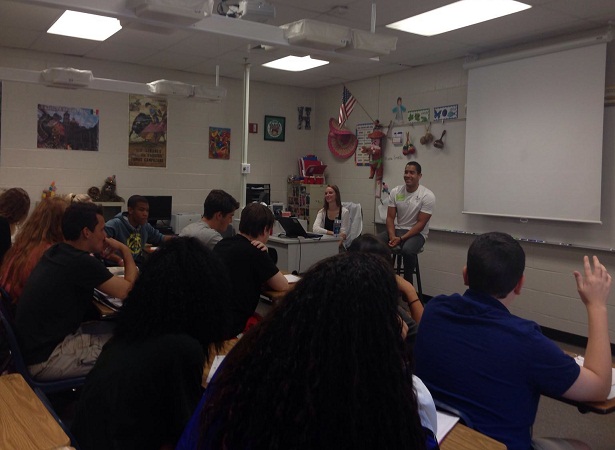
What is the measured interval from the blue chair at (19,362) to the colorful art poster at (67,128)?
13.3ft

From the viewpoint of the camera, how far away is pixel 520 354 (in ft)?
5.11

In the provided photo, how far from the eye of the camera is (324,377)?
33.6 inches

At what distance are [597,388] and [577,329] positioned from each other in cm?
370

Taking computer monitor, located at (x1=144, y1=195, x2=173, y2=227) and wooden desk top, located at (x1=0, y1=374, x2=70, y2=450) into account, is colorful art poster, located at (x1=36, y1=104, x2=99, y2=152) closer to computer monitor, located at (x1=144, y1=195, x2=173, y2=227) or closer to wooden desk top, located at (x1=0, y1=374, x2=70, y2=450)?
computer monitor, located at (x1=144, y1=195, x2=173, y2=227)

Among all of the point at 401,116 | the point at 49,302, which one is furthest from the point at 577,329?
the point at 49,302

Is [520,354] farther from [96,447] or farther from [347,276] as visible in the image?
[96,447]

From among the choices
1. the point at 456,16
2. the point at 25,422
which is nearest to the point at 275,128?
the point at 456,16

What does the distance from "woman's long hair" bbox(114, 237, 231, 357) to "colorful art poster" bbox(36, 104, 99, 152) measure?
5240mm

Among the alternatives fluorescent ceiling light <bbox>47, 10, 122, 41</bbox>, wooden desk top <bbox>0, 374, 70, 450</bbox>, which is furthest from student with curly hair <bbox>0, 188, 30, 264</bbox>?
wooden desk top <bbox>0, 374, 70, 450</bbox>

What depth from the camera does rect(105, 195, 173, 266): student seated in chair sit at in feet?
14.0

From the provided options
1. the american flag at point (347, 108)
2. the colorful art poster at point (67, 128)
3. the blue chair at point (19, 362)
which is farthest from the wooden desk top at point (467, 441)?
the american flag at point (347, 108)

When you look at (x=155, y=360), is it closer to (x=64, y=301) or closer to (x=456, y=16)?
(x=64, y=301)

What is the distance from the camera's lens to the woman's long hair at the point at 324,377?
845 mm

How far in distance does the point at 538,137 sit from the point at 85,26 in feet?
14.2
